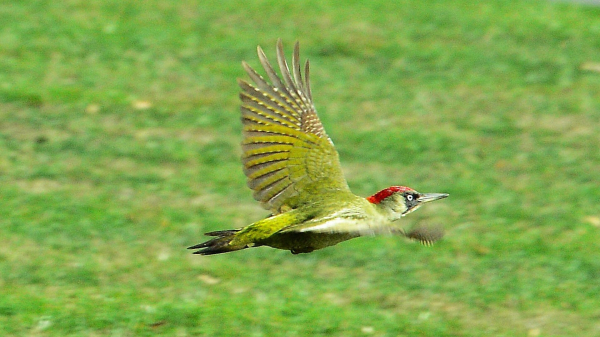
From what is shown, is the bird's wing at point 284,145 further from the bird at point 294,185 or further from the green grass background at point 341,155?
the green grass background at point 341,155

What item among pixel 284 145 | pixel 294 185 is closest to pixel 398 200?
pixel 294 185

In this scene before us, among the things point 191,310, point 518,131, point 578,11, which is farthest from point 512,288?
point 578,11

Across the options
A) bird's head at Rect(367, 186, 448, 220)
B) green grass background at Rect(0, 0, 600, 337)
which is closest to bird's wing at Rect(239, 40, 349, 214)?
bird's head at Rect(367, 186, 448, 220)

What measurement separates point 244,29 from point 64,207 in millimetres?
5054

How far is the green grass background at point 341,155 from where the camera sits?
25.0 ft

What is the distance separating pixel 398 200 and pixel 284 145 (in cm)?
81

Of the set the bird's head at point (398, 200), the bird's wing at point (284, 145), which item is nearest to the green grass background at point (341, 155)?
the bird's wing at point (284, 145)

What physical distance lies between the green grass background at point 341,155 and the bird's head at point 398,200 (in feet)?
4.60

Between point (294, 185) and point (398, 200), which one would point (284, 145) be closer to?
point (294, 185)

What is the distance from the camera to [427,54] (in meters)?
13.0

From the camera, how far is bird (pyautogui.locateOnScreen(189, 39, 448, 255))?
568 centimetres

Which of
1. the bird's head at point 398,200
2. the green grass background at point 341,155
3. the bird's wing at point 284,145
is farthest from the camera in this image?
the green grass background at point 341,155

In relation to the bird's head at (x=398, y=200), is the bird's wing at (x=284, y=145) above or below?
above

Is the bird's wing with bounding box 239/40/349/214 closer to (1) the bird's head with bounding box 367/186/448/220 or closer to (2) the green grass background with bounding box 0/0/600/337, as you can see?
(1) the bird's head with bounding box 367/186/448/220
